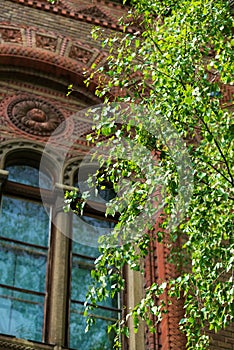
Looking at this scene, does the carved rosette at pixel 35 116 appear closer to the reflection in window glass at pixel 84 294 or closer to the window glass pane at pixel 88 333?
the reflection in window glass at pixel 84 294

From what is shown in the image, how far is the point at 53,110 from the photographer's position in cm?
986

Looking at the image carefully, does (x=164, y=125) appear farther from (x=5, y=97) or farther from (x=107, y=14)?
(x=107, y=14)

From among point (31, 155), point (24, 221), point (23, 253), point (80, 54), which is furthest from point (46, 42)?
point (23, 253)

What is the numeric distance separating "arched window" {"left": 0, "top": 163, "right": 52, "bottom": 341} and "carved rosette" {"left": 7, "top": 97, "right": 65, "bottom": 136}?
48cm

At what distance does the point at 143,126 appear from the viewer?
279 inches

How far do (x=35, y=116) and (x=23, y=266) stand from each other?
2.09 meters

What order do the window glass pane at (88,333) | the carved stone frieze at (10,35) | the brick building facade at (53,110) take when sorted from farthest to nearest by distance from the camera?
the carved stone frieze at (10,35) → the brick building facade at (53,110) → the window glass pane at (88,333)

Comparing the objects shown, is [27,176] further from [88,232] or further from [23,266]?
[23,266]

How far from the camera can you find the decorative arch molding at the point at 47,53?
33.7 feet

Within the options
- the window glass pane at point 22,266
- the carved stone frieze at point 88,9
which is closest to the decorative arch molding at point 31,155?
the window glass pane at point 22,266

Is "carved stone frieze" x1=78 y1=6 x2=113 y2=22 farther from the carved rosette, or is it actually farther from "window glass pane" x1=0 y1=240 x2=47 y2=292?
"window glass pane" x1=0 y1=240 x2=47 y2=292

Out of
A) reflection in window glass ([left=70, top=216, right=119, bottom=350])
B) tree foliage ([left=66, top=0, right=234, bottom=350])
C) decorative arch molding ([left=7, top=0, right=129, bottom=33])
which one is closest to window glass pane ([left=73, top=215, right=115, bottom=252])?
reflection in window glass ([left=70, top=216, right=119, bottom=350])

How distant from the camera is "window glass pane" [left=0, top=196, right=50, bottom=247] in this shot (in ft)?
27.5

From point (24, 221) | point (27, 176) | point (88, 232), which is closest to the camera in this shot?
point (24, 221)
